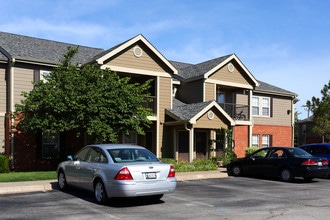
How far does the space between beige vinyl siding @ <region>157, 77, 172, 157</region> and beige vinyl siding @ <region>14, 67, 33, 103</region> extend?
712 centimetres

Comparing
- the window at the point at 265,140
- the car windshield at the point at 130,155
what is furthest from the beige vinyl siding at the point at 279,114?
the car windshield at the point at 130,155

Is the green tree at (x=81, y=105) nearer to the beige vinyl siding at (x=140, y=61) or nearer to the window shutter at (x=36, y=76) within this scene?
the window shutter at (x=36, y=76)

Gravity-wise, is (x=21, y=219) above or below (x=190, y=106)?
below

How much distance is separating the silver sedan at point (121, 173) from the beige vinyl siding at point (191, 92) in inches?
530

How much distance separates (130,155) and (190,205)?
2.03 meters

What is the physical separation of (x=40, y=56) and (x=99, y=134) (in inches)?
234

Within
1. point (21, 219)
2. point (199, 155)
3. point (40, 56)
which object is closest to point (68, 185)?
point (21, 219)

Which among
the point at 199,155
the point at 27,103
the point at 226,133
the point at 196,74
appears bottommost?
the point at 199,155

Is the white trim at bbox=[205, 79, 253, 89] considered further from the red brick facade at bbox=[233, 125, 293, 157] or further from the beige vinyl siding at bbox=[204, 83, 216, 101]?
the red brick facade at bbox=[233, 125, 293, 157]

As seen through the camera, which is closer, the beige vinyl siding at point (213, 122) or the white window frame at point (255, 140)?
the beige vinyl siding at point (213, 122)

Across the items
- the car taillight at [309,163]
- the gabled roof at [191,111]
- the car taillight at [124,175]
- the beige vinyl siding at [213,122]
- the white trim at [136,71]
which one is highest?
the white trim at [136,71]

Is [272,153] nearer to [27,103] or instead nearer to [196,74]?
[196,74]

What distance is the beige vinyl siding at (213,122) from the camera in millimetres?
20750

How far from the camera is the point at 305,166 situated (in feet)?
47.8
